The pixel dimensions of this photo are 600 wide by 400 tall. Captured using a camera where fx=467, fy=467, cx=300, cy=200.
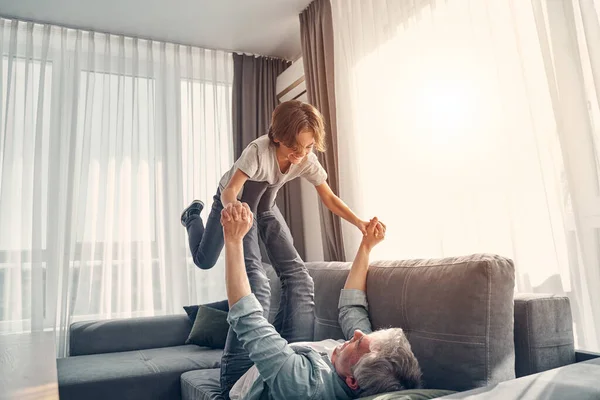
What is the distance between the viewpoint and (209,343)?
2.83m

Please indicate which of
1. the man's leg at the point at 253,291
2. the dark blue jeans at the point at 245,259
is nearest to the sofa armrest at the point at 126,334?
the dark blue jeans at the point at 245,259

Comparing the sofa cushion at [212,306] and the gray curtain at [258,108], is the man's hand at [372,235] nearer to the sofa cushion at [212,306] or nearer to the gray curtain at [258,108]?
the sofa cushion at [212,306]

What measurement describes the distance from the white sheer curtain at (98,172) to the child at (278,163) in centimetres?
161

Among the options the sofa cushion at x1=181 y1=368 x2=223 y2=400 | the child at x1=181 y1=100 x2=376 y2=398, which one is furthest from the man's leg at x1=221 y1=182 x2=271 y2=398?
the sofa cushion at x1=181 y1=368 x2=223 y2=400

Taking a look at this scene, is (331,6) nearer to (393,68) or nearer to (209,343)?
(393,68)

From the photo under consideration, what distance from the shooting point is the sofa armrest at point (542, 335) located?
1.36m

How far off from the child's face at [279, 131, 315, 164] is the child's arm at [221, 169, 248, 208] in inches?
7.7

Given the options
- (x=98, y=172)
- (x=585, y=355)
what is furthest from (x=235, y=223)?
(x=98, y=172)

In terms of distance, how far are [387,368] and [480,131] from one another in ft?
4.33

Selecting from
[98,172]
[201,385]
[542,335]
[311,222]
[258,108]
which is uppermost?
[258,108]

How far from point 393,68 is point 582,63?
1198 mm

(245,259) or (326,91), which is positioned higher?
(326,91)

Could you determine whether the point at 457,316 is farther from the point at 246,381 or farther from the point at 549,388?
the point at 246,381

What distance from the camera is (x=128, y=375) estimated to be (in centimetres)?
224
